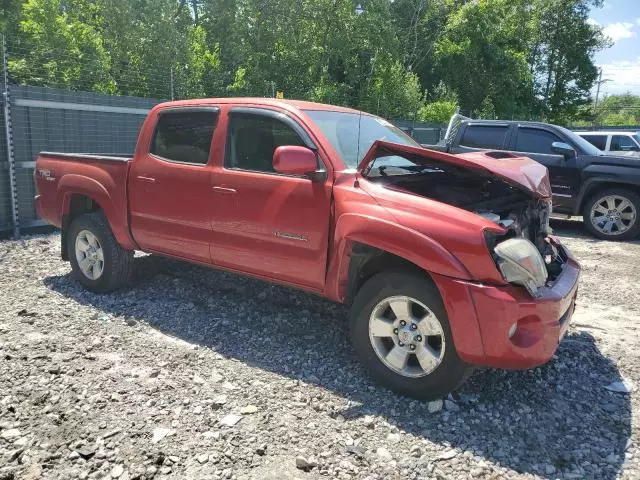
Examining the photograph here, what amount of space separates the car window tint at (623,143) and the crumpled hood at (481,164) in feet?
43.1

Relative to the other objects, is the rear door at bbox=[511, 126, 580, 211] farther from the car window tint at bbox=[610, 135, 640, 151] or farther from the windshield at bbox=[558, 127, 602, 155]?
the car window tint at bbox=[610, 135, 640, 151]

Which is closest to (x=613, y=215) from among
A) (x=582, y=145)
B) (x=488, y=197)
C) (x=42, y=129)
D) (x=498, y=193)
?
(x=582, y=145)

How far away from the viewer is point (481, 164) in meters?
3.43

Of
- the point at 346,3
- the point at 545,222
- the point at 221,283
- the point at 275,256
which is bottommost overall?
the point at 221,283

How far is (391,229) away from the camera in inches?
131

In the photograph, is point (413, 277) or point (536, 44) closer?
point (413, 277)

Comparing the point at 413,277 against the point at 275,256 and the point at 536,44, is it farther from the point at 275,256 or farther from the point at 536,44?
the point at 536,44

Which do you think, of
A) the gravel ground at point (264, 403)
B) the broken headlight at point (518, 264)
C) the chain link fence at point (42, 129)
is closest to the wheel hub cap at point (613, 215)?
the gravel ground at point (264, 403)

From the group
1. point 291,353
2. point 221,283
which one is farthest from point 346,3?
point 291,353

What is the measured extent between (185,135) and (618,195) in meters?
7.36

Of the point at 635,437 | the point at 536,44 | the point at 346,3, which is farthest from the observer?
the point at 536,44

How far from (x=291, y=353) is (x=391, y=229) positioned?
4.49ft

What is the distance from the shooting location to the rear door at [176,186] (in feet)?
14.7

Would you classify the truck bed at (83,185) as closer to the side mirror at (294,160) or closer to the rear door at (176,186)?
the rear door at (176,186)
